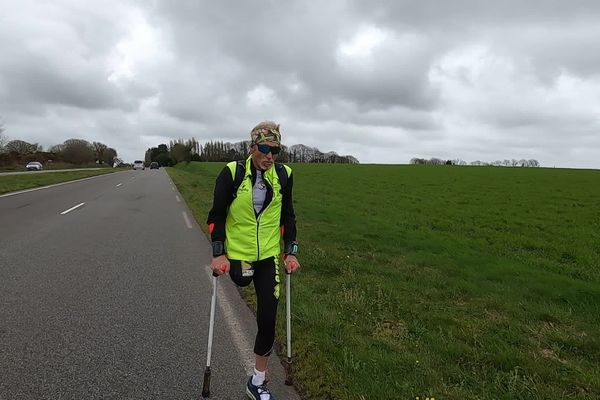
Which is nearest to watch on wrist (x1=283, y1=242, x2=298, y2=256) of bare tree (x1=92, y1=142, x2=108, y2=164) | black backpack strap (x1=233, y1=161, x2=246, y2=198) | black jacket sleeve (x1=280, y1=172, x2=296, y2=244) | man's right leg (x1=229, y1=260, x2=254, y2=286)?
black jacket sleeve (x1=280, y1=172, x2=296, y2=244)

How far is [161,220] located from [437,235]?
787 cm

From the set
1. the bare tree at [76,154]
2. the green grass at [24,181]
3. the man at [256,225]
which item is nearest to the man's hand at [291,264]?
the man at [256,225]

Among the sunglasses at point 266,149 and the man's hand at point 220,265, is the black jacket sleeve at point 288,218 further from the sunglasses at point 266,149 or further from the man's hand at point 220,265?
the man's hand at point 220,265

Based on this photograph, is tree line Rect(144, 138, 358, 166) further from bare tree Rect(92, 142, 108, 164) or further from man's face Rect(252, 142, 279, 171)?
man's face Rect(252, 142, 279, 171)

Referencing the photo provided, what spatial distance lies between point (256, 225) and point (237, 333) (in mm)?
1789

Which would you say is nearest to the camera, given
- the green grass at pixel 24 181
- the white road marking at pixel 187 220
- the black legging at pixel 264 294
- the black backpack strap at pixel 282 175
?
the black legging at pixel 264 294

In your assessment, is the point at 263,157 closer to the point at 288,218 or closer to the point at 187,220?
the point at 288,218

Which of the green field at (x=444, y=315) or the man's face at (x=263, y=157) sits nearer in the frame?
the man's face at (x=263, y=157)

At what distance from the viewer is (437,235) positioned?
1113cm

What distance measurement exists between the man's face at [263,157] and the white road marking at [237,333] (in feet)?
6.01

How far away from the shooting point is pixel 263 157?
315 cm

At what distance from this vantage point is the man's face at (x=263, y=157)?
3121 mm

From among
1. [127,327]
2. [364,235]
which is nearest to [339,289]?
[127,327]

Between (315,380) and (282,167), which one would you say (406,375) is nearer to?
(315,380)
